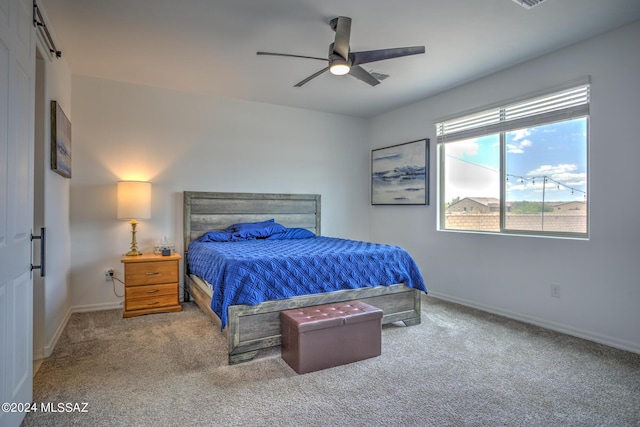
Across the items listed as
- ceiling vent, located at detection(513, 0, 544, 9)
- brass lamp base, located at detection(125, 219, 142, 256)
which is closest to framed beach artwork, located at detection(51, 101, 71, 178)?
brass lamp base, located at detection(125, 219, 142, 256)

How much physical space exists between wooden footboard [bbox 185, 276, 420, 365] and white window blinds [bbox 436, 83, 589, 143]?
2104mm

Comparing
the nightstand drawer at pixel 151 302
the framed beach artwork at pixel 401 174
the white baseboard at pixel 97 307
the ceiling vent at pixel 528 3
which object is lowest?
the white baseboard at pixel 97 307

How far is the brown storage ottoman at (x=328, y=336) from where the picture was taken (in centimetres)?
237

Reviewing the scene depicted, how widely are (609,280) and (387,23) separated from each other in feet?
9.17

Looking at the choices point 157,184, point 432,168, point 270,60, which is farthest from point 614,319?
point 157,184

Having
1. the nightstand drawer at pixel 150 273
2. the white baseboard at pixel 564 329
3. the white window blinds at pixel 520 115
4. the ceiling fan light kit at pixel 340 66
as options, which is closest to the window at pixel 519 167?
the white window blinds at pixel 520 115

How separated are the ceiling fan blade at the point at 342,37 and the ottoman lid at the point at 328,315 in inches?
74.4

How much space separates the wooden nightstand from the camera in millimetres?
3660

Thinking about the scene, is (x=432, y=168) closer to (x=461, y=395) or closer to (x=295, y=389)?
(x=461, y=395)

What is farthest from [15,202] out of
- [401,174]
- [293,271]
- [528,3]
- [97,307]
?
[401,174]

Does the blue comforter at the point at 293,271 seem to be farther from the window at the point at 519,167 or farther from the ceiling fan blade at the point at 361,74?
the ceiling fan blade at the point at 361,74

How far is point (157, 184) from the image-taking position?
4293 millimetres

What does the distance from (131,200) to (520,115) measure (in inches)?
166

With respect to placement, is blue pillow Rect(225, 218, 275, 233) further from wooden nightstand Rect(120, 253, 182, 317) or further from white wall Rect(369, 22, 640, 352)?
white wall Rect(369, 22, 640, 352)
